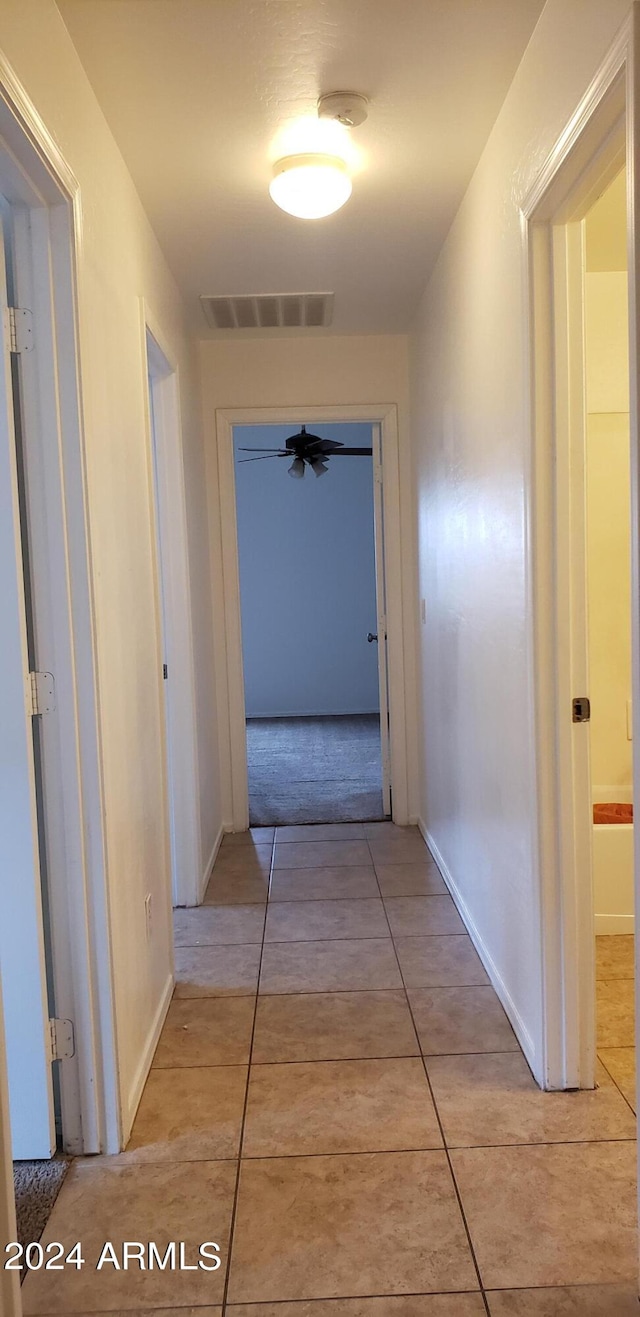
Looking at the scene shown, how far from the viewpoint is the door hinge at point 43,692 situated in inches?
73.7

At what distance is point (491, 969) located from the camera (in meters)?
2.72

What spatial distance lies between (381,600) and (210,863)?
1.55m

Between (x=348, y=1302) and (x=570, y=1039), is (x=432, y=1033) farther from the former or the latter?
(x=348, y=1302)

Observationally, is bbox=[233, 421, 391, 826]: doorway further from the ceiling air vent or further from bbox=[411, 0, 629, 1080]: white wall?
bbox=[411, 0, 629, 1080]: white wall

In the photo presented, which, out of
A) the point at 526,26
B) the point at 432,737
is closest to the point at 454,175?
the point at 526,26

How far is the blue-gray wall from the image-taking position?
314 inches

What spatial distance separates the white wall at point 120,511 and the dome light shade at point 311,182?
16.9 inches

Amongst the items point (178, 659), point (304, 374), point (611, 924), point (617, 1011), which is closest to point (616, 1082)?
point (617, 1011)

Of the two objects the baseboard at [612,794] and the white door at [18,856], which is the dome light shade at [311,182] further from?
the baseboard at [612,794]

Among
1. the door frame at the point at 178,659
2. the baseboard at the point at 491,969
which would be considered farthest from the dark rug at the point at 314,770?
the door frame at the point at 178,659

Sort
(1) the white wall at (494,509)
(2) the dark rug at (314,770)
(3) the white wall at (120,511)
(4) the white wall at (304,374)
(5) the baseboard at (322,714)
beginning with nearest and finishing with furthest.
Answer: (3) the white wall at (120,511) → (1) the white wall at (494,509) → (4) the white wall at (304,374) → (2) the dark rug at (314,770) → (5) the baseboard at (322,714)

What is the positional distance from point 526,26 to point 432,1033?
2421 millimetres

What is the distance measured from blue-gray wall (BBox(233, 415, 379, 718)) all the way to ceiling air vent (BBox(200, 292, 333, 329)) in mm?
3928

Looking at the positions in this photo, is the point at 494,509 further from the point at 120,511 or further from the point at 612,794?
the point at 612,794
